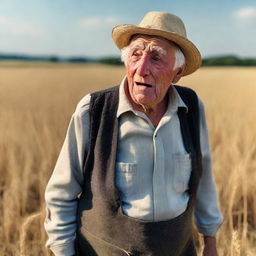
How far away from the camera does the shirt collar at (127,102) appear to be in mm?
1087

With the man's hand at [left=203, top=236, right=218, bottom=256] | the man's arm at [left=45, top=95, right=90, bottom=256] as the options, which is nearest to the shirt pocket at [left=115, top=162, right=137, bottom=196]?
the man's arm at [left=45, top=95, right=90, bottom=256]

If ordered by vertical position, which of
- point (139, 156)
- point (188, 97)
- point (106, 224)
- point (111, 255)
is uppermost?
point (188, 97)

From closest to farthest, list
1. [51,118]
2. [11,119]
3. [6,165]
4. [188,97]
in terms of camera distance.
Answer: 1. [188,97]
2. [6,165]
3. [11,119]
4. [51,118]

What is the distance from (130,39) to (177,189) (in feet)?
1.61

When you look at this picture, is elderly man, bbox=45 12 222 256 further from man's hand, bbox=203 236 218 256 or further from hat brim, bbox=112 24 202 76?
man's hand, bbox=203 236 218 256

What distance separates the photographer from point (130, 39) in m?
1.15

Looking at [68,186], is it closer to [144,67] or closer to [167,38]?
[144,67]

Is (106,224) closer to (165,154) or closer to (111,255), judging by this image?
(111,255)

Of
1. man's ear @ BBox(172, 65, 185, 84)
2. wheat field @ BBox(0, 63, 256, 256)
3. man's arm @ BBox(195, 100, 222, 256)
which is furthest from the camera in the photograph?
wheat field @ BBox(0, 63, 256, 256)

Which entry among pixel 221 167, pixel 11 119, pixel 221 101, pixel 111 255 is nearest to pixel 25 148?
→ pixel 11 119

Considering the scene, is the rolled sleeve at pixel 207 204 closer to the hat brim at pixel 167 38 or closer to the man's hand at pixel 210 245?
the man's hand at pixel 210 245

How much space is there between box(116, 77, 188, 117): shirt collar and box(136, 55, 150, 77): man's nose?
10 cm

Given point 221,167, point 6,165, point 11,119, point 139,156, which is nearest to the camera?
point 139,156

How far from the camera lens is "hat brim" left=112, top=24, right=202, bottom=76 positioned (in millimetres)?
1046
